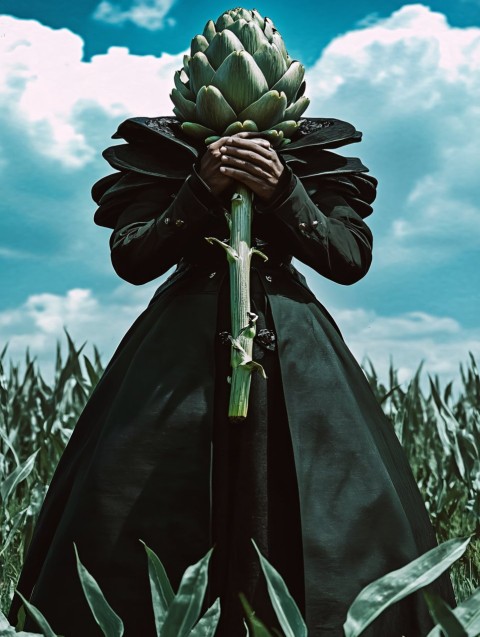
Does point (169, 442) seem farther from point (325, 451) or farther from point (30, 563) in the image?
point (30, 563)

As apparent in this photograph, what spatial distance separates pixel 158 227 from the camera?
6.32 feet

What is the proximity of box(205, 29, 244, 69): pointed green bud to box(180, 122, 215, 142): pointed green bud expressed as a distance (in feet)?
0.44

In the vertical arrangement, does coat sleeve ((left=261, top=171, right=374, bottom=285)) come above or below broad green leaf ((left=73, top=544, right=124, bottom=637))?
above

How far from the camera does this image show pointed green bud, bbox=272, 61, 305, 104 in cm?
195

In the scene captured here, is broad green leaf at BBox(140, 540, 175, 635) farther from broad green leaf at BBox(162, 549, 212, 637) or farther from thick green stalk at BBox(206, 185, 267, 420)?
thick green stalk at BBox(206, 185, 267, 420)

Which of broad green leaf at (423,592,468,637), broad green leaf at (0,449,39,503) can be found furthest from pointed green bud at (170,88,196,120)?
broad green leaf at (423,592,468,637)

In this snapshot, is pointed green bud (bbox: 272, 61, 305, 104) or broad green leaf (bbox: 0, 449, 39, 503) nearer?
pointed green bud (bbox: 272, 61, 305, 104)

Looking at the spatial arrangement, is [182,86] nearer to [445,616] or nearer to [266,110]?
[266,110]

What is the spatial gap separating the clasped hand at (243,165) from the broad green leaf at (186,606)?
917mm

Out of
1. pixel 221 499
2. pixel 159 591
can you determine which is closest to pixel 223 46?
pixel 221 499

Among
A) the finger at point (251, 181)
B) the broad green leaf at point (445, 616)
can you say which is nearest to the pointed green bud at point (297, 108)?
the finger at point (251, 181)

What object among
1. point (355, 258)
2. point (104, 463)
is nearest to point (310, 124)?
point (355, 258)

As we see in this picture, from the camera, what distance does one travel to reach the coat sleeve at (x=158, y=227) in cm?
189

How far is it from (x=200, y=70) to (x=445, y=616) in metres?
1.31
